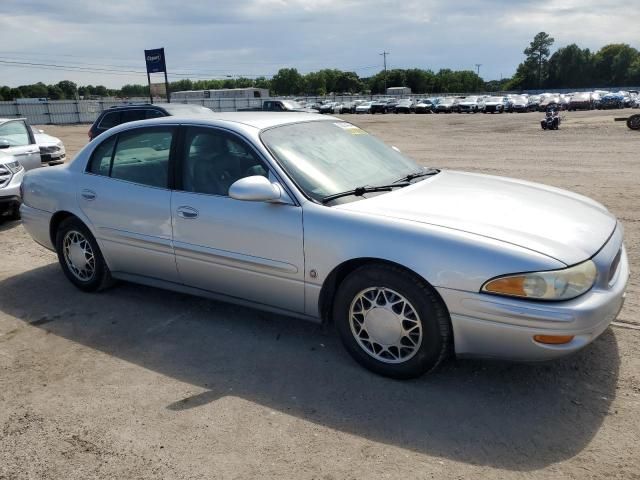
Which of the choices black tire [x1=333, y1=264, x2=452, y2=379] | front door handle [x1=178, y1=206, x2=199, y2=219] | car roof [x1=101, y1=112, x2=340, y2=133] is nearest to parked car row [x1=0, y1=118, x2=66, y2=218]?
car roof [x1=101, y1=112, x2=340, y2=133]

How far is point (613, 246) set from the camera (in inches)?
134

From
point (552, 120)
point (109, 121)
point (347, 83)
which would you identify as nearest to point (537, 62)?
point (347, 83)

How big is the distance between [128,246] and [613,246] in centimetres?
356

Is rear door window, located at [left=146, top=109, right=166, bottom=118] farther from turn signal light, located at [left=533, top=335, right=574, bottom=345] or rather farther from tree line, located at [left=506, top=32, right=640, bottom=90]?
tree line, located at [left=506, top=32, right=640, bottom=90]

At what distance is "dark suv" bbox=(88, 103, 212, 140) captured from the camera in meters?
12.8

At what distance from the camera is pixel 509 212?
11.3 ft

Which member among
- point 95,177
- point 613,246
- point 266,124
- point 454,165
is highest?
point 266,124

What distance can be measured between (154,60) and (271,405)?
28.5 metres

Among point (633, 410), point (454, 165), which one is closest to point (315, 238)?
point (633, 410)

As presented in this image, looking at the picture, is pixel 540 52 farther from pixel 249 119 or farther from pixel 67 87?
pixel 249 119

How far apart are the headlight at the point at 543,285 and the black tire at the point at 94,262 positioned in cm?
344

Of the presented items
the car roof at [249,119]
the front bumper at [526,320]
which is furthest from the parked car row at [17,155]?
the front bumper at [526,320]

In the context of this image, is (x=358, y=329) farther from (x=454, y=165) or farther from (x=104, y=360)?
(x=454, y=165)

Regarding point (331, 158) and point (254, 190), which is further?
point (331, 158)
